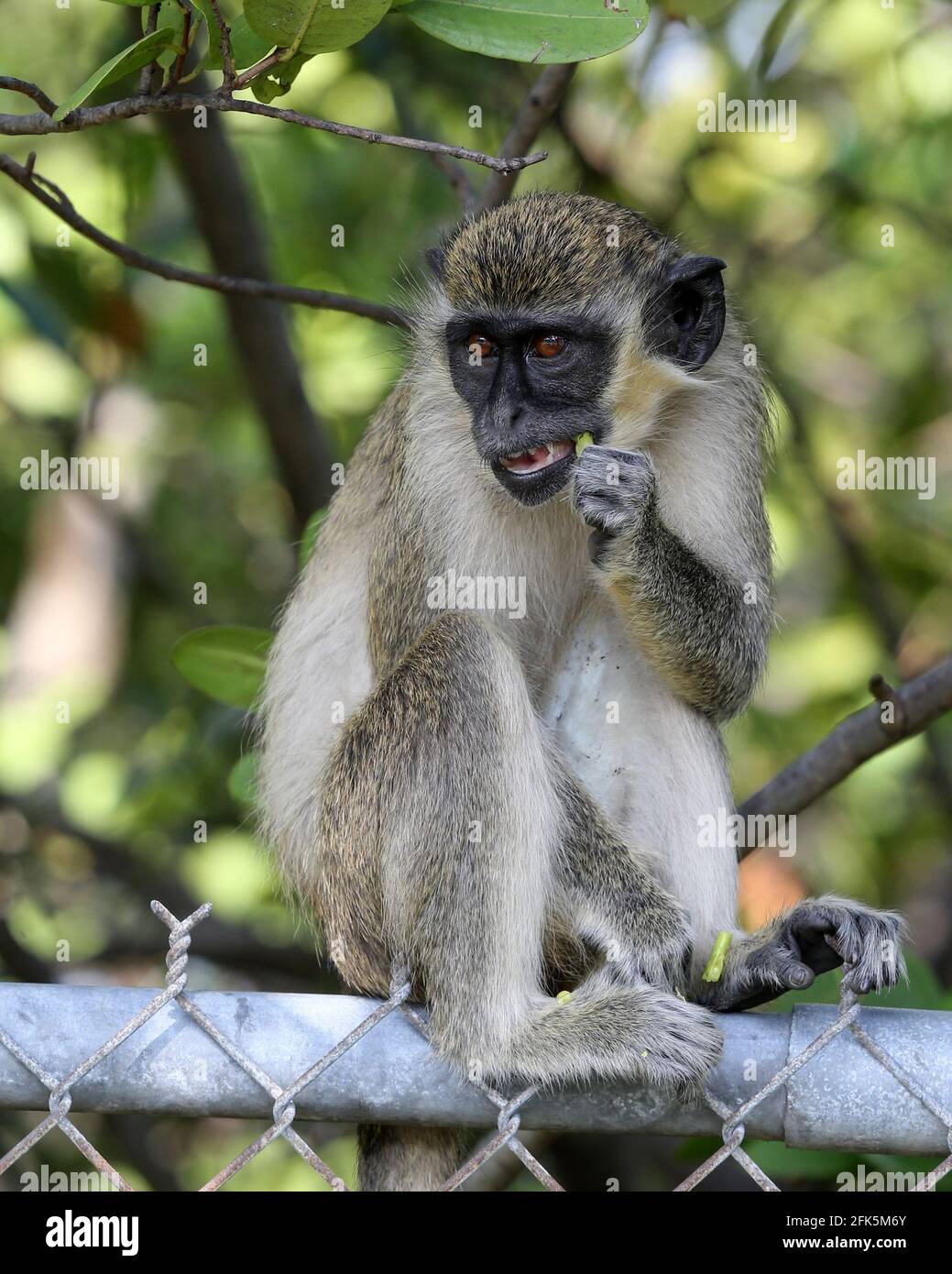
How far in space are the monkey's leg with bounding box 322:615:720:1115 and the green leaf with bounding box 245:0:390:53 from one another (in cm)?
136

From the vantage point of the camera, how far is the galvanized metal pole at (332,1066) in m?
2.28

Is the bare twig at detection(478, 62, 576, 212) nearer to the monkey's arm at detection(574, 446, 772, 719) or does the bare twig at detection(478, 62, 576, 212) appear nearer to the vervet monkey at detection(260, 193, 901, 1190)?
the vervet monkey at detection(260, 193, 901, 1190)

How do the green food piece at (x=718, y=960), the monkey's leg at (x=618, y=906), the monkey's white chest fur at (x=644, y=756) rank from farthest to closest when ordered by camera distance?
the monkey's white chest fur at (x=644, y=756) → the green food piece at (x=718, y=960) → the monkey's leg at (x=618, y=906)

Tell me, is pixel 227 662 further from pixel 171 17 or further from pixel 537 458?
pixel 171 17

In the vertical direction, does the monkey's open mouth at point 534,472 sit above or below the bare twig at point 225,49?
below

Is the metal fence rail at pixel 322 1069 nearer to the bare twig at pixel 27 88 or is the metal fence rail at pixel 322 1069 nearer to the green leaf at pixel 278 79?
the bare twig at pixel 27 88

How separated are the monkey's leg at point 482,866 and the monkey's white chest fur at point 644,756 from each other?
39cm

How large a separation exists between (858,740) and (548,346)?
1328 millimetres

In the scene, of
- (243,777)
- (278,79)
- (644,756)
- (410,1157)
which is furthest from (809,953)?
(278,79)

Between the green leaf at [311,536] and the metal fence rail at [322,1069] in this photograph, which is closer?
the metal fence rail at [322,1069]

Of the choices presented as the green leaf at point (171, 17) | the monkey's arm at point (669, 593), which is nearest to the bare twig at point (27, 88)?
the green leaf at point (171, 17)

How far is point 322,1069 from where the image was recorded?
7.61ft

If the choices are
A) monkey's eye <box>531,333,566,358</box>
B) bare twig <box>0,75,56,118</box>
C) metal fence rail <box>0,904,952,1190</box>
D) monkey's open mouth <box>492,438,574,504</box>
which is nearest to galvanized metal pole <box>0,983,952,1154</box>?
metal fence rail <box>0,904,952,1190</box>

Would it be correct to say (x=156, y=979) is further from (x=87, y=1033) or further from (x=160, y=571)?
(x=87, y=1033)
